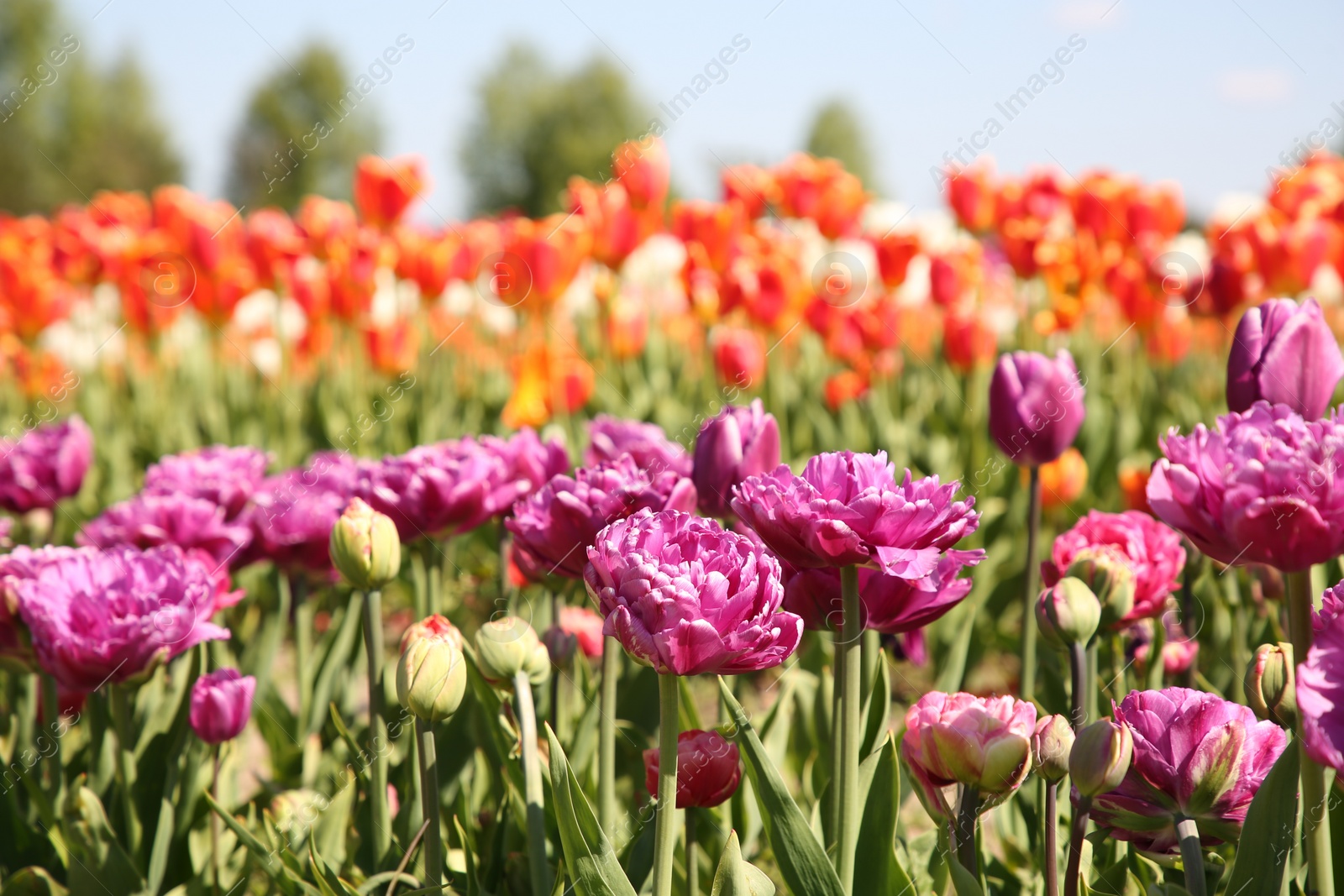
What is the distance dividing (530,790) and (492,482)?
1.66ft

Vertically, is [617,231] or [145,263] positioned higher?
[145,263]

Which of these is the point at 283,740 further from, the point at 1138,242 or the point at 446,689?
the point at 1138,242

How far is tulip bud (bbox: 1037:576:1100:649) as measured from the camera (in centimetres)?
103

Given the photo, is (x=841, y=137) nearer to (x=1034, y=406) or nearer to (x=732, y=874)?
(x=1034, y=406)

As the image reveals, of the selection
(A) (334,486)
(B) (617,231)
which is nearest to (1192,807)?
(A) (334,486)

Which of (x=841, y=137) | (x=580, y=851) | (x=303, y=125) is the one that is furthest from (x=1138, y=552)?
(x=841, y=137)

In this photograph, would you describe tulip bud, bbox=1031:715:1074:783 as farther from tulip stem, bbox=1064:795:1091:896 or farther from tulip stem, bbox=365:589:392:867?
tulip stem, bbox=365:589:392:867

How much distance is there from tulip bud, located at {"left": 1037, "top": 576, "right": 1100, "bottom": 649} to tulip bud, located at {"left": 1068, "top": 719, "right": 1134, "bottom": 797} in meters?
0.22

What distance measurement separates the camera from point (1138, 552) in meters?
1.24

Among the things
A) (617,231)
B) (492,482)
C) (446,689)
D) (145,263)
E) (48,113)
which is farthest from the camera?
(48,113)

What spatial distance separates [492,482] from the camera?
4.57 feet

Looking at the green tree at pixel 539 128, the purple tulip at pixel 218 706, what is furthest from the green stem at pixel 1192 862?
the green tree at pixel 539 128

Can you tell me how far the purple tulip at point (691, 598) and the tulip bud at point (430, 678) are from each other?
7.7 inches

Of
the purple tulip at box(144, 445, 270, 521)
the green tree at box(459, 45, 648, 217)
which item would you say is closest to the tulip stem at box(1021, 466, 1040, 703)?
the purple tulip at box(144, 445, 270, 521)
